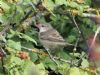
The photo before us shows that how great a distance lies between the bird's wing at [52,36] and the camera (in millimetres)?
4679

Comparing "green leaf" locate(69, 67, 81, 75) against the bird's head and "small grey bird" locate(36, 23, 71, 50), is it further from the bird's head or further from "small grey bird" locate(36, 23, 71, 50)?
the bird's head

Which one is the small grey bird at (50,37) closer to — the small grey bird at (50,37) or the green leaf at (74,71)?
the small grey bird at (50,37)

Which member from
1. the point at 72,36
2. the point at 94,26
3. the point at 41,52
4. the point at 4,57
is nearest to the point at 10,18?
the point at 41,52

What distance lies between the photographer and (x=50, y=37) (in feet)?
16.1

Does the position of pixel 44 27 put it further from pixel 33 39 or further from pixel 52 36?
pixel 33 39

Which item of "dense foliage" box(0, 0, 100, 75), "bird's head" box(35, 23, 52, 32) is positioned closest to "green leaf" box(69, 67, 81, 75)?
"dense foliage" box(0, 0, 100, 75)

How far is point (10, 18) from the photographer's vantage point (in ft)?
10.7

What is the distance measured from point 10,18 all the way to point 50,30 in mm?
1727

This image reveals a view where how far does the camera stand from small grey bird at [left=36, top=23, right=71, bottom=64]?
4629 millimetres

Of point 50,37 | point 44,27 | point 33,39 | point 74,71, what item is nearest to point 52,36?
point 50,37

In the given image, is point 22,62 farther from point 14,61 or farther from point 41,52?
point 41,52

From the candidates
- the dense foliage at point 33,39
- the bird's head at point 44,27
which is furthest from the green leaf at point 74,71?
the bird's head at point 44,27

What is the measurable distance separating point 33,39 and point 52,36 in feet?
6.00

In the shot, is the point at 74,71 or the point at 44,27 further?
the point at 44,27
